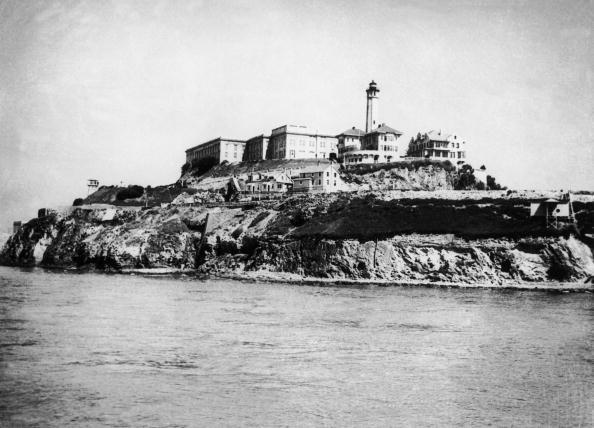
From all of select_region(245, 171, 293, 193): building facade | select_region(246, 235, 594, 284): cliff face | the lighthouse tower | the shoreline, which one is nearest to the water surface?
the shoreline

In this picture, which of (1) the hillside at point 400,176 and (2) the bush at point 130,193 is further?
(2) the bush at point 130,193

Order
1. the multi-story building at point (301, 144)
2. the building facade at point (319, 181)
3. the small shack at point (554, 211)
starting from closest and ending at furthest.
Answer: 1. the small shack at point (554, 211)
2. the building facade at point (319, 181)
3. the multi-story building at point (301, 144)

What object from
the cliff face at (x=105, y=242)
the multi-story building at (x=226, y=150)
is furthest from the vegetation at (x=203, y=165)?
the cliff face at (x=105, y=242)

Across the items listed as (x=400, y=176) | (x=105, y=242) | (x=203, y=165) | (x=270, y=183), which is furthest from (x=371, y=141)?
(x=105, y=242)

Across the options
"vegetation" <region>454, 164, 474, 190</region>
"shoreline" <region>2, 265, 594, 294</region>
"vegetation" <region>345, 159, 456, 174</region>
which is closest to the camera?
"shoreline" <region>2, 265, 594, 294</region>

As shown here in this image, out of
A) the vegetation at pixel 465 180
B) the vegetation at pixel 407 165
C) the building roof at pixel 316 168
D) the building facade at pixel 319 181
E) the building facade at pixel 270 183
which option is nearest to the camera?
the building facade at pixel 319 181

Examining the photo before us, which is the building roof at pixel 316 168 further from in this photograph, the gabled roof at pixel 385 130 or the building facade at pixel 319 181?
the gabled roof at pixel 385 130

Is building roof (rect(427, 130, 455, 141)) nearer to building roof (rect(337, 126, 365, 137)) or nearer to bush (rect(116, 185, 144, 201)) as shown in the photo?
building roof (rect(337, 126, 365, 137))

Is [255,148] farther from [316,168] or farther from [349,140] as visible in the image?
[316,168]
